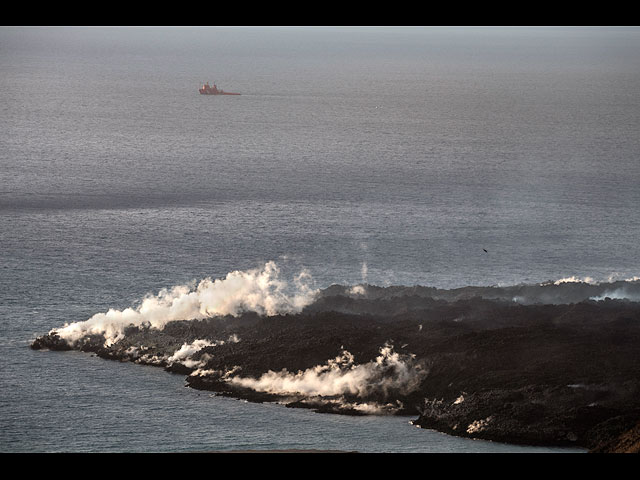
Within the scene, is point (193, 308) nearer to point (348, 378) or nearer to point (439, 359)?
point (348, 378)

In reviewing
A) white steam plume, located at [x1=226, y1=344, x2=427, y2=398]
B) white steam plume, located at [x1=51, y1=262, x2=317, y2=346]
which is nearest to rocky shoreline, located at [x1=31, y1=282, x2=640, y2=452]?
white steam plume, located at [x1=226, y1=344, x2=427, y2=398]

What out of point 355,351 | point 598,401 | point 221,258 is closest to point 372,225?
point 221,258

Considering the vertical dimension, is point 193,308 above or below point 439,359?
above

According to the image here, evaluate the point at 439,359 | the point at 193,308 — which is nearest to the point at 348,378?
the point at 439,359

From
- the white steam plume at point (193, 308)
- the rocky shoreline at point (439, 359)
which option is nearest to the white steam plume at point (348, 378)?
the rocky shoreline at point (439, 359)

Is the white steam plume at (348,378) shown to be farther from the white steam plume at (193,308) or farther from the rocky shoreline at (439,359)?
the white steam plume at (193,308)

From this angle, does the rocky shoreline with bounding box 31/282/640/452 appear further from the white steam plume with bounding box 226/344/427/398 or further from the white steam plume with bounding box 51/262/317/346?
the white steam plume with bounding box 51/262/317/346
